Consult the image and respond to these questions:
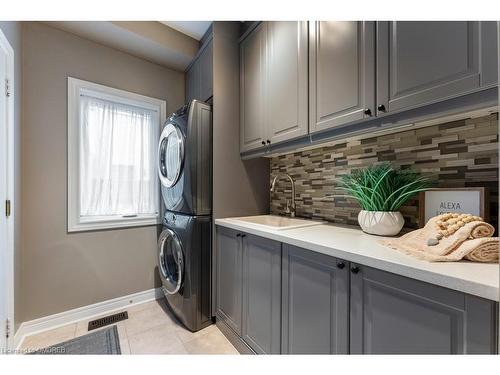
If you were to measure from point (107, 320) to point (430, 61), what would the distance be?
287 cm

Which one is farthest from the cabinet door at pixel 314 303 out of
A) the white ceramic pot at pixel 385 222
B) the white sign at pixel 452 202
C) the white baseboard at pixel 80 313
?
the white baseboard at pixel 80 313

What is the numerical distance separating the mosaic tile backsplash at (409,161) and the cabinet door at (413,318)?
1.97ft

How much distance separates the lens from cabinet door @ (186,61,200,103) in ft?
7.16

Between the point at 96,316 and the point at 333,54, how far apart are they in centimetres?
287

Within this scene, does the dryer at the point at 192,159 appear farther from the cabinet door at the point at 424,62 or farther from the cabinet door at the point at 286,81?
the cabinet door at the point at 424,62

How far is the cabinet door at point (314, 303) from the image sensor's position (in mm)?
885

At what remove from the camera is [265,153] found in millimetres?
1742

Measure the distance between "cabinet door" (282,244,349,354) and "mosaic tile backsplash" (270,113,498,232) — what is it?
0.65 metres

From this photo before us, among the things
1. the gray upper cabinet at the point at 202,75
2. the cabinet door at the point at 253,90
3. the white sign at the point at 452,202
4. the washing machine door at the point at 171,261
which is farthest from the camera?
the gray upper cabinet at the point at 202,75

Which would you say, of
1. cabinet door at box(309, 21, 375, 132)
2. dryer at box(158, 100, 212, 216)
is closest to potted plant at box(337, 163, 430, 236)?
cabinet door at box(309, 21, 375, 132)

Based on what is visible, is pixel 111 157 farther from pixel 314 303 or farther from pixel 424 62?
pixel 424 62
